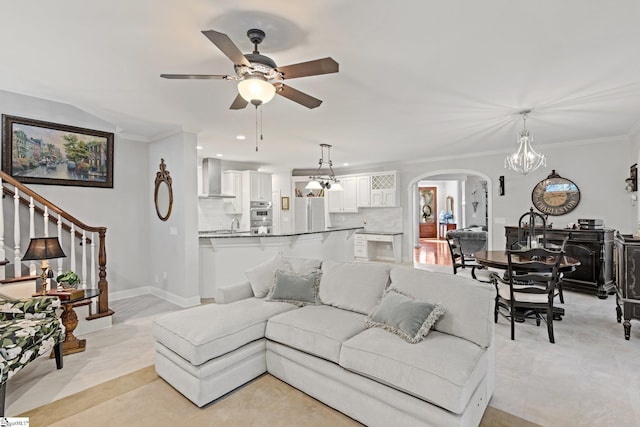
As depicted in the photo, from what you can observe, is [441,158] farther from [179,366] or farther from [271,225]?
[179,366]

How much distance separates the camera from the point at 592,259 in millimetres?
5000

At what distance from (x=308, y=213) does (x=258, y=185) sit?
1639 mm

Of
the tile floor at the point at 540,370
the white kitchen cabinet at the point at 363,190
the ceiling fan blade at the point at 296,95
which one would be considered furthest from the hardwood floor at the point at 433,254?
the ceiling fan blade at the point at 296,95

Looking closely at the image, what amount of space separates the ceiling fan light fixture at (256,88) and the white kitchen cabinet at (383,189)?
6.17m

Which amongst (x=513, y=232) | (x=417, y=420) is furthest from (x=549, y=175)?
(x=417, y=420)

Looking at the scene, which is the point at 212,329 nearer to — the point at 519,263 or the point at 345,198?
the point at 519,263

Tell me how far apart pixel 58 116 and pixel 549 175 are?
26.3ft

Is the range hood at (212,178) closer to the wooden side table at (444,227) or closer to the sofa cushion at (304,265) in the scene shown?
the sofa cushion at (304,265)

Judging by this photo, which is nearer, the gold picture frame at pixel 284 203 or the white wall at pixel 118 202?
the white wall at pixel 118 202

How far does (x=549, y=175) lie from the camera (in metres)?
5.98

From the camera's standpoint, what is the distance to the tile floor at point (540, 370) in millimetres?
2227

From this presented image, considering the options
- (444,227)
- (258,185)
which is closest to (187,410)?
(258,185)

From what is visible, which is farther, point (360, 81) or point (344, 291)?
point (360, 81)

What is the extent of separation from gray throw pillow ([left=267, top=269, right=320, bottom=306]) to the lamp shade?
216cm
